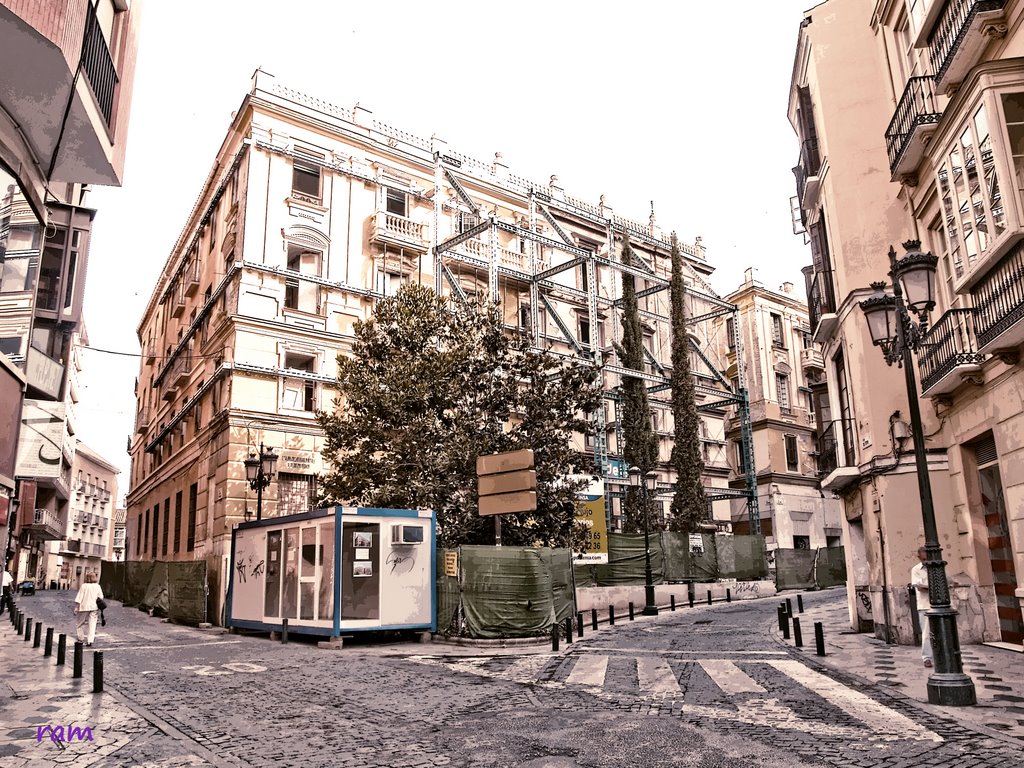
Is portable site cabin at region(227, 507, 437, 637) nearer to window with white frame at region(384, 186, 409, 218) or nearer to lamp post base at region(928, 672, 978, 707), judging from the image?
lamp post base at region(928, 672, 978, 707)

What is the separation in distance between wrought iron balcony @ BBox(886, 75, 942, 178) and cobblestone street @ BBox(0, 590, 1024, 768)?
8.43 metres

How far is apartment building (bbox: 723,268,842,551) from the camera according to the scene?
43188 millimetres

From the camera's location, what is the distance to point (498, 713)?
8.49 meters

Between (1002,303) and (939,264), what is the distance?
330 centimetres

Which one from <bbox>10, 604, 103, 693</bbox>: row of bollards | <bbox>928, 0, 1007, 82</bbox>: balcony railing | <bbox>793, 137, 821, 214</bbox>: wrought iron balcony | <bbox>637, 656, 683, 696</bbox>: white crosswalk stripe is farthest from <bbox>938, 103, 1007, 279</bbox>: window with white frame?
<bbox>10, 604, 103, 693</bbox>: row of bollards

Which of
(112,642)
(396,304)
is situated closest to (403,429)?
(396,304)

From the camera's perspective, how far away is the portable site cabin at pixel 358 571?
16.3 meters

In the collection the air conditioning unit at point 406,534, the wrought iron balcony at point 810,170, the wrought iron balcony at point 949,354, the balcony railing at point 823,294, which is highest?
the wrought iron balcony at point 810,170

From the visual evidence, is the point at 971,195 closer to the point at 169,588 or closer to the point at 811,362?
the point at 169,588

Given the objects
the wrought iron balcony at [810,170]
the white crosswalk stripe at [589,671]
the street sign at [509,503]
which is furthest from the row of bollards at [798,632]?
the wrought iron balcony at [810,170]

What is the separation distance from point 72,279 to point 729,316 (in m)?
34.8

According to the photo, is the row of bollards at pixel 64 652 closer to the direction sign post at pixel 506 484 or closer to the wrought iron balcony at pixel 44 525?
the direction sign post at pixel 506 484

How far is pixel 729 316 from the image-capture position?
44781mm

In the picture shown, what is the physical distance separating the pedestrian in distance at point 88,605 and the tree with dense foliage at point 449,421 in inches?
Answer: 271
